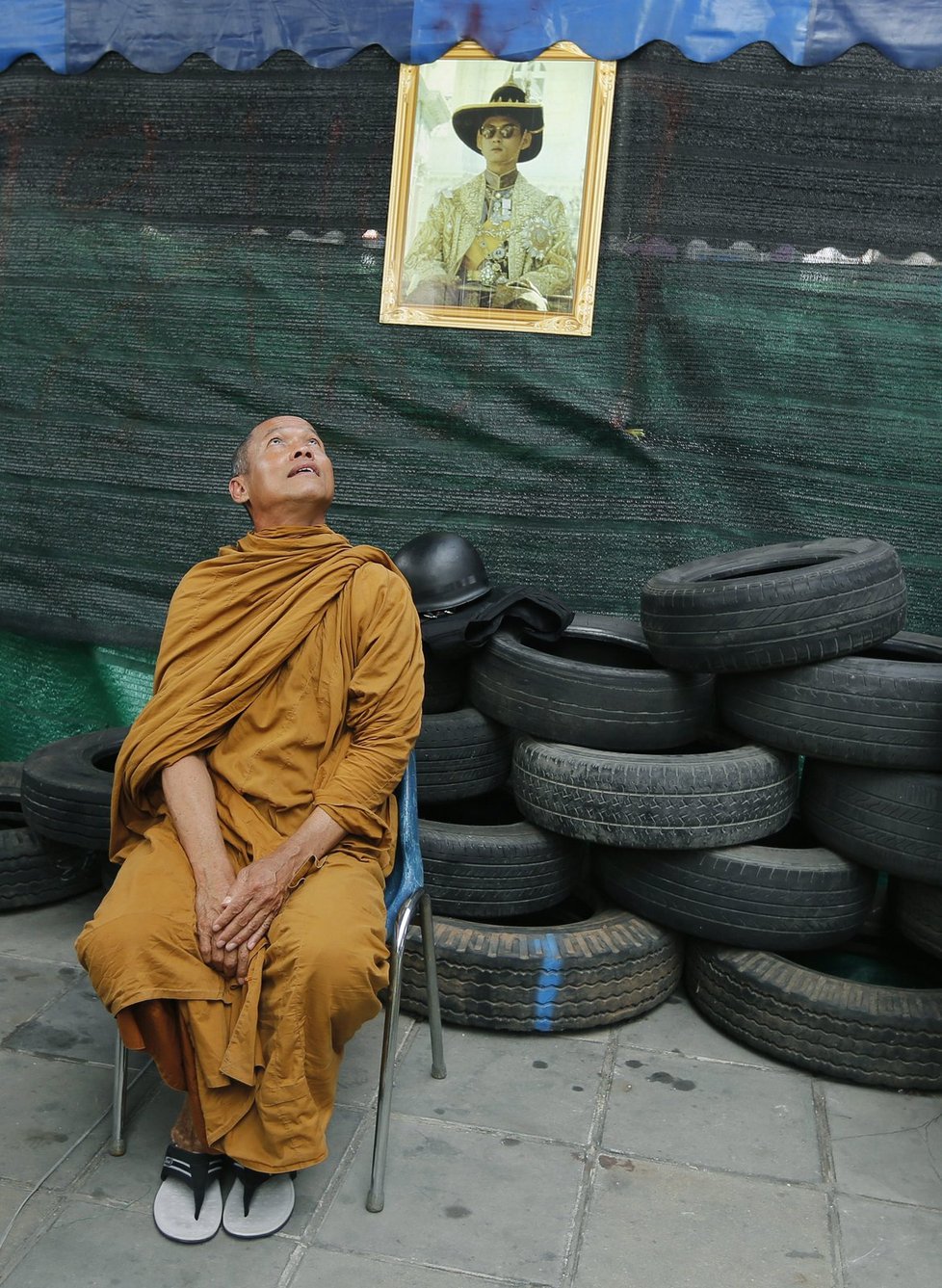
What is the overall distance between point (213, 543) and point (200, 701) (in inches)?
77.6

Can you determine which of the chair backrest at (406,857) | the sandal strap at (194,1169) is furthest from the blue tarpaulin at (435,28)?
the sandal strap at (194,1169)

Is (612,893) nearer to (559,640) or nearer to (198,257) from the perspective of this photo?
(559,640)

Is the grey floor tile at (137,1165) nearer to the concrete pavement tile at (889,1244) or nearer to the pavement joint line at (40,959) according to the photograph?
the pavement joint line at (40,959)

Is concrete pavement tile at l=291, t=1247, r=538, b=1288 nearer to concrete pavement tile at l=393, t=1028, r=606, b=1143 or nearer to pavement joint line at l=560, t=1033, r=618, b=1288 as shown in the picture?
pavement joint line at l=560, t=1033, r=618, b=1288

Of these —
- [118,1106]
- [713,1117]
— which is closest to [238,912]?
[118,1106]

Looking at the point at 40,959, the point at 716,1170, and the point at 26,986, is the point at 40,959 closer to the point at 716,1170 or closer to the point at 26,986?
the point at 26,986

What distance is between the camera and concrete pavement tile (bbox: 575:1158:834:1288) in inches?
96.8

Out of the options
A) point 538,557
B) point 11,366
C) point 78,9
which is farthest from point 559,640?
point 78,9

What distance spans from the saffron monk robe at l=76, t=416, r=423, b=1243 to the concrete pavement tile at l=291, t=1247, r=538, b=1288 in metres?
→ 0.15

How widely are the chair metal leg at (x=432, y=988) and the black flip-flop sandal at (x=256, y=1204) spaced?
618 millimetres

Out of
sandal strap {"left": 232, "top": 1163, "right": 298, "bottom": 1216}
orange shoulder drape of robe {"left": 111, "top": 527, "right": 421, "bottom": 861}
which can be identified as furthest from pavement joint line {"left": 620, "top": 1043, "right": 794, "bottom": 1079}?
sandal strap {"left": 232, "top": 1163, "right": 298, "bottom": 1216}

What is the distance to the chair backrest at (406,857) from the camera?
2.83 meters

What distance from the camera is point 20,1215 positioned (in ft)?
8.35

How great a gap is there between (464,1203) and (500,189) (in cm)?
329
